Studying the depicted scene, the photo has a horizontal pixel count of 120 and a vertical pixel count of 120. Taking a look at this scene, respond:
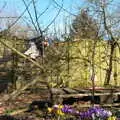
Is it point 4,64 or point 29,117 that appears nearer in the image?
point 29,117

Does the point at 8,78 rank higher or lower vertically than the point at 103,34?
lower

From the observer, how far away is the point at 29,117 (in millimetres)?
8211

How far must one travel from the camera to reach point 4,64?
15547 mm

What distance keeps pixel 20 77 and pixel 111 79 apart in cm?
426

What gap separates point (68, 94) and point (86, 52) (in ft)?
19.7

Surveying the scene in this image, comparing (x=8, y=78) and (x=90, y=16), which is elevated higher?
(x=90, y=16)

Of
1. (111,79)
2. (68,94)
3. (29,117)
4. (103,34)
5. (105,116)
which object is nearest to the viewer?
(105,116)

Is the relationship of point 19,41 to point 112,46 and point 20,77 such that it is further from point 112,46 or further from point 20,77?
point 112,46

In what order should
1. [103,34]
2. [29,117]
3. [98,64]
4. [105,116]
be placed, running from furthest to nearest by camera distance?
[98,64] < [103,34] < [29,117] < [105,116]

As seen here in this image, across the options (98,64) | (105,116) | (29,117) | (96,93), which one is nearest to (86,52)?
(98,64)

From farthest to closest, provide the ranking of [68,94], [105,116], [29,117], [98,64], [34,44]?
[98,64]
[34,44]
[68,94]
[29,117]
[105,116]

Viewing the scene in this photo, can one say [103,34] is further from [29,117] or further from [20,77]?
[29,117]

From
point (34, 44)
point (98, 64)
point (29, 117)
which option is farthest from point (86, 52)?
point (29, 117)

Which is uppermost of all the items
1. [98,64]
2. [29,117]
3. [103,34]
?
[103,34]
